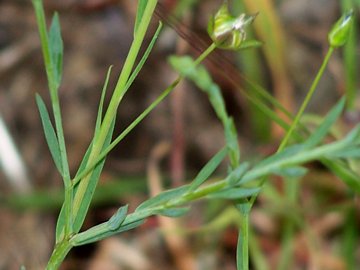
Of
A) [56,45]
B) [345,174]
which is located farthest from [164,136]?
[56,45]

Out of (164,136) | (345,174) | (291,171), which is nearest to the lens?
(291,171)

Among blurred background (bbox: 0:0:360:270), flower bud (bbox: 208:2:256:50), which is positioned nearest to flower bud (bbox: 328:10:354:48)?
flower bud (bbox: 208:2:256:50)

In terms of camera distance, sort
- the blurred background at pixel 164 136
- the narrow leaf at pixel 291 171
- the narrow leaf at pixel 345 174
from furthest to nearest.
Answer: the blurred background at pixel 164 136 < the narrow leaf at pixel 345 174 < the narrow leaf at pixel 291 171

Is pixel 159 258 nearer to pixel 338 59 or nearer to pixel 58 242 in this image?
pixel 338 59

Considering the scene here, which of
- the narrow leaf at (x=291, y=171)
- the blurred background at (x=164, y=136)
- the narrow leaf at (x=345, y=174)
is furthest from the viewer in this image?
the blurred background at (x=164, y=136)

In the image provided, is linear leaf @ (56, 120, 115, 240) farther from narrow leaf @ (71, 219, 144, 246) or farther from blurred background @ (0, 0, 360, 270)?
blurred background @ (0, 0, 360, 270)

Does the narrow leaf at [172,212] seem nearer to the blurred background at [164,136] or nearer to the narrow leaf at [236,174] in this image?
the narrow leaf at [236,174]

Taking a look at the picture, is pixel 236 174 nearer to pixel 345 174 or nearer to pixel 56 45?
pixel 56 45

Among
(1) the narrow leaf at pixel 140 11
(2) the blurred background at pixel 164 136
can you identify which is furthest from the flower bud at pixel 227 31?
(2) the blurred background at pixel 164 136
